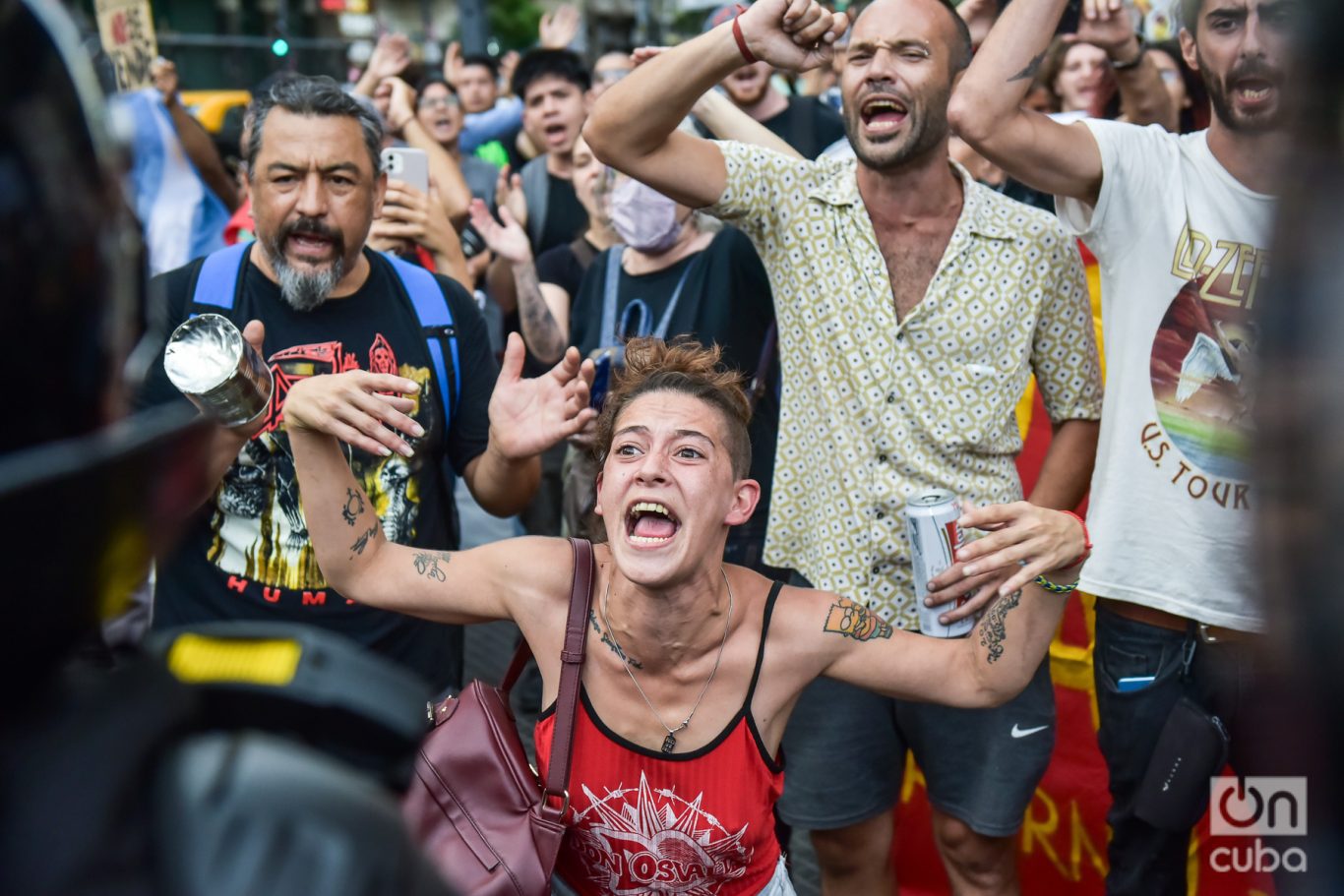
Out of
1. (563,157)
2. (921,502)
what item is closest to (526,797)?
(921,502)

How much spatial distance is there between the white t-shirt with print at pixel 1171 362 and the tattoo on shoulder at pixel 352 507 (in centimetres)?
165

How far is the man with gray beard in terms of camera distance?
2969mm

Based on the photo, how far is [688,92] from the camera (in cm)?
318

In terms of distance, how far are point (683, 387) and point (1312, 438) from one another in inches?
89.5

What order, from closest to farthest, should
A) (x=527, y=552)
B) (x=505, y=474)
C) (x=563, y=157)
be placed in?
(x=527, y=552)
(x=505, y=474)
(x=563, y=157)

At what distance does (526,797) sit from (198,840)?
1.79 m

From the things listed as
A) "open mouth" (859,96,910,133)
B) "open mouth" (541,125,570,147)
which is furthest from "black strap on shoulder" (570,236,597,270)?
"open mouth" (859,96,910,133)

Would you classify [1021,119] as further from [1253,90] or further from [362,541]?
[362,541]

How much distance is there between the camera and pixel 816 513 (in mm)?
3350

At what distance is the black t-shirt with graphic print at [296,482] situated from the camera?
2971 millimetres

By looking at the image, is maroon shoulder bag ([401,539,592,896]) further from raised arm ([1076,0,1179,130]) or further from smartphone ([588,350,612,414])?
raised arm ([1076,0,1179,130])

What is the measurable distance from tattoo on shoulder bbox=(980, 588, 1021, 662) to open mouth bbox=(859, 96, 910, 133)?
4.07ft

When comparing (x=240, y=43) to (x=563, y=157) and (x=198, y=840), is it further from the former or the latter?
(x=198, y=840)

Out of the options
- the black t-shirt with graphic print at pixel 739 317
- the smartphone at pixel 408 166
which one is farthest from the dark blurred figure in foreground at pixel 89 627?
the smartphone at pixel 408 166
